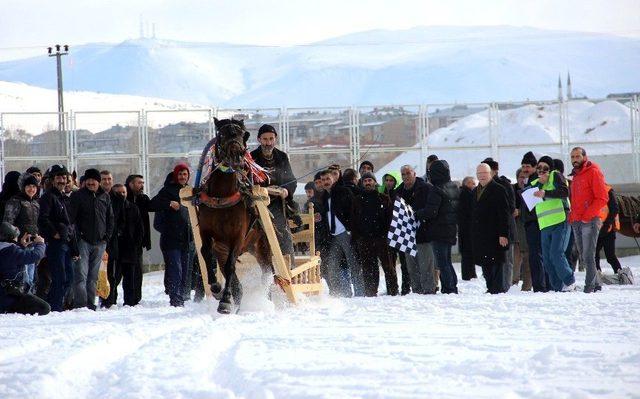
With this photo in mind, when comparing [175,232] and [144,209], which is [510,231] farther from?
[144,209]

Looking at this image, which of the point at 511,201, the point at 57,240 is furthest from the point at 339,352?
the point at 511,201

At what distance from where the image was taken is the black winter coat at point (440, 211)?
16.6 m

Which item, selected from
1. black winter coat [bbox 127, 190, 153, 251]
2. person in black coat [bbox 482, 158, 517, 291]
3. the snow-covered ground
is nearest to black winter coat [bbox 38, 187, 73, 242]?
black winter coat [bbox 127, 190, 153, 251]

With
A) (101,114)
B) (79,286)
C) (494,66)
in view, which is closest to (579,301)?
(79,286)

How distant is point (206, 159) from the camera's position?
12641mm

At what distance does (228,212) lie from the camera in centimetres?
1257

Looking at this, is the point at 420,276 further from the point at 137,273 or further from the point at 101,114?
the point at 101,114

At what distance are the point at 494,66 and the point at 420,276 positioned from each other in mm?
183822

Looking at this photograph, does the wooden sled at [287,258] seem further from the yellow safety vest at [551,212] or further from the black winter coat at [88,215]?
the yellow safety vest at [551,212]

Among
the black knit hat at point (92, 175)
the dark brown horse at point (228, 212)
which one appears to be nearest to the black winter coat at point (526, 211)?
the dark brown horse at point (228, 212)

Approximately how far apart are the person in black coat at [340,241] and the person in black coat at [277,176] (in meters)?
3.04

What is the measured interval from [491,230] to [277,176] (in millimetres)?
3703

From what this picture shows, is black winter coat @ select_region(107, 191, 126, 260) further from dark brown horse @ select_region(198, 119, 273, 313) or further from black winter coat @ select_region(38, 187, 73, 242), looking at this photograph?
dark brown horse @ select_region(198, 119, 273, 313)

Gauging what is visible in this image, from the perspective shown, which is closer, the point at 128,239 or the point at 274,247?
the point at 274,247
